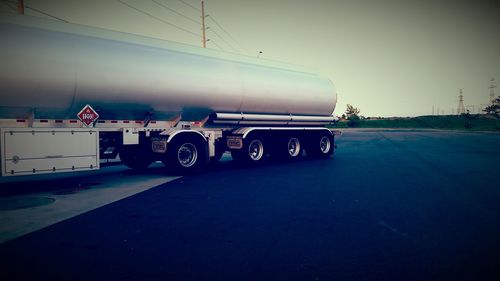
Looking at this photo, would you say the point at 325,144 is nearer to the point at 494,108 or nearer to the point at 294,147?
the point at 294,147

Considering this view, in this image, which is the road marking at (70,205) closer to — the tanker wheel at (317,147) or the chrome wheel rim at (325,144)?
the tanker wheel at (317,147)

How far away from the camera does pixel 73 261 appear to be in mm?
4320

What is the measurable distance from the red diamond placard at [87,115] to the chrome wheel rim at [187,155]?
2.99 meters

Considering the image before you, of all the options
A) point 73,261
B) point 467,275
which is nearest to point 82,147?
point 73,261

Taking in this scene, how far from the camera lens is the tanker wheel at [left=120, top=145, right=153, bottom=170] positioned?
39.8 ft

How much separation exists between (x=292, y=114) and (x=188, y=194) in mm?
8783

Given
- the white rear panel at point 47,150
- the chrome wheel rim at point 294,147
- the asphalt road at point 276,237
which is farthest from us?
the chrome wheel rim at point 294,147

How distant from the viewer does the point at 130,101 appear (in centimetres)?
1069

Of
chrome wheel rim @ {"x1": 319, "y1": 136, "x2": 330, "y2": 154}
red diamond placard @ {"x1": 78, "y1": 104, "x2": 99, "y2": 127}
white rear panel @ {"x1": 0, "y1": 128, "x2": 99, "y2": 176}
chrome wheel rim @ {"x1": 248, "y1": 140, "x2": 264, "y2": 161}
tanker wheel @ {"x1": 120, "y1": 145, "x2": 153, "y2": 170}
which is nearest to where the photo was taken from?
white rear panel @ {"x1": 0, "y1": 128, "x2": 99, "y2": 176}

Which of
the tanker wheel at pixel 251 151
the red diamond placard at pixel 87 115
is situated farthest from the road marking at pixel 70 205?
the tanker wheel at pixel 251 151

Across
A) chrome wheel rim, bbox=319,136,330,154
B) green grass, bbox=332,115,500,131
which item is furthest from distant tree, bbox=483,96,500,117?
chrome wheel rim, bbox=319,136,330,154

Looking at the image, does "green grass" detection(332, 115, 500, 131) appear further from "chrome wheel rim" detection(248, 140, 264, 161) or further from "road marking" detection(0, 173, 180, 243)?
"road marking" detection(0, 173, 180, 243)

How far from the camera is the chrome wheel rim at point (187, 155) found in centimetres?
1214

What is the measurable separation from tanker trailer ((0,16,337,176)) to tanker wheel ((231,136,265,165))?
0.13 feet
